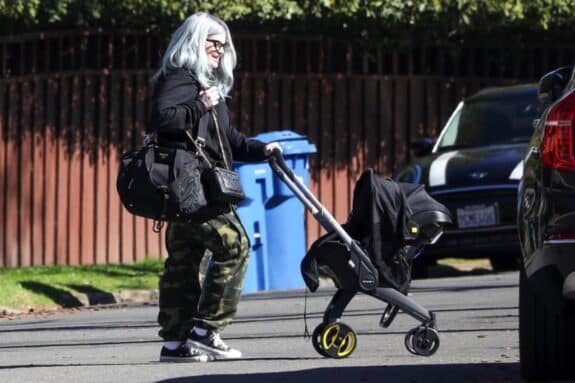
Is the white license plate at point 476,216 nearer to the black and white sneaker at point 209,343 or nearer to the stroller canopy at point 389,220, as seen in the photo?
the stroller canopy at point 389,220

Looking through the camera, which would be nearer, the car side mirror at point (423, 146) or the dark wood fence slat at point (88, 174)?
the car side mirror at point (423, 146)

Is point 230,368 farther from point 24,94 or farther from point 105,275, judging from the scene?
point 24,94

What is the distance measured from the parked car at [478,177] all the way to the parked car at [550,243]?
22.7ft

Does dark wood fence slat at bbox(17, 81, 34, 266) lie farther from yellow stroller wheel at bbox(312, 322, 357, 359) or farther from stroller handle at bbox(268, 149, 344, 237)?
yellow stroller wheel at bbox(312, 322, 357, 359)

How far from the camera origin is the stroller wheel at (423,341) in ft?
28.4

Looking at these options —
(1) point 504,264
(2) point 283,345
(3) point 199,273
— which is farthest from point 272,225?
(3) point 199,273

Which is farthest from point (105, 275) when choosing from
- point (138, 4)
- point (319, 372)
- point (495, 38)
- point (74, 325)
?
point (319, 372)

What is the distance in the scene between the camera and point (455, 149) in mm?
15516

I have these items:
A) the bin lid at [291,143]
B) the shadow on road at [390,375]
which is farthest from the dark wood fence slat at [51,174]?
the shadow on road at [390,375]

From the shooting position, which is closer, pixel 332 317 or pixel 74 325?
pixel 332 317

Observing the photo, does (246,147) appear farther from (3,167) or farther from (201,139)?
(3,167)

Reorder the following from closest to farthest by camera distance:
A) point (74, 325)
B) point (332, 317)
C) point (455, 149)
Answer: point (332, 317), point (74, 325), point (455, 149)

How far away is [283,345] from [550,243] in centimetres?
333

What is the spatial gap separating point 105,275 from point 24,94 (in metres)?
3.17
